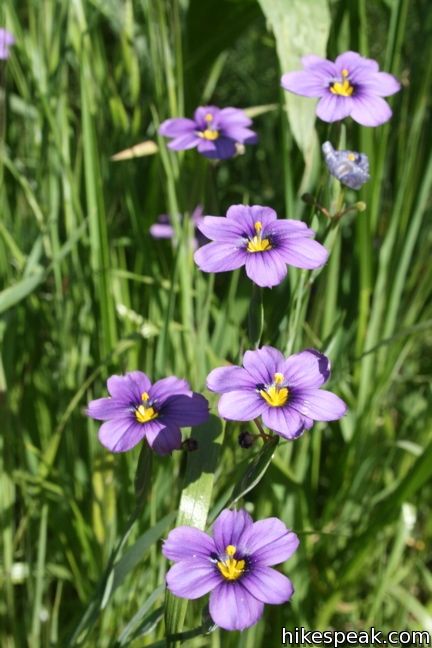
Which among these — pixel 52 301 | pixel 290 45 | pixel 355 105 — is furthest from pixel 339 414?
pixel 52 301

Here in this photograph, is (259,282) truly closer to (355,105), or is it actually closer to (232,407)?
(232,407)

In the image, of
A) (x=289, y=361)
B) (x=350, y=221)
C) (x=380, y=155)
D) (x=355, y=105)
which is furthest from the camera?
(x=350, y=221)

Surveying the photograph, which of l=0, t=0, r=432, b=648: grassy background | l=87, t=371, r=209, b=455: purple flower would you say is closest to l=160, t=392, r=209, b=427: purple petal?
l=87, t=371, r=209, b=455: purple flower

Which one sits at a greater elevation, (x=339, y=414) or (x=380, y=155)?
(x=380, y=155)

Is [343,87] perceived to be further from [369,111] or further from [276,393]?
[276,393]

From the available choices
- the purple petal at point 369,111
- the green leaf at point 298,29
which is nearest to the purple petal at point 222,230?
the purple petal at point 369,111

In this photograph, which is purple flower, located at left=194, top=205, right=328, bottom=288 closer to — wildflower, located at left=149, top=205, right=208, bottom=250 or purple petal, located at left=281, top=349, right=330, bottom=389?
purple petal, located at left=281, top=349, right=330, bottom=389
